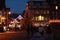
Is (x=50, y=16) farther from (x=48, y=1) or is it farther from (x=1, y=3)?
(x=1, y=3)

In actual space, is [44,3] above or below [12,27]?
above

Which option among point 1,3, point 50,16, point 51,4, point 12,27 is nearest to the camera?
point 12,27

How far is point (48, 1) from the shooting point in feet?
384

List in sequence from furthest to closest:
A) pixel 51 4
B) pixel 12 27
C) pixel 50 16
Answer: pixel 51 4, pixel 50 16, pixel 12 27

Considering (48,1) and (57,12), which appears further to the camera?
(48,1)

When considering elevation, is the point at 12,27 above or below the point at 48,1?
below

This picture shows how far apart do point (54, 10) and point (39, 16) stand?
23.2 ft

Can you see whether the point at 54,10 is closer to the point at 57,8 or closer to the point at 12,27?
the point at 57,8

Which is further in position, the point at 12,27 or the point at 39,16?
the point at 39,16

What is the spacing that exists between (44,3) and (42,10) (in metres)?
6.20

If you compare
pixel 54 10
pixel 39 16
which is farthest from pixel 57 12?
pixel 39 16

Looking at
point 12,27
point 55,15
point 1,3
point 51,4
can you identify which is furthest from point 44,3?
point 12,27

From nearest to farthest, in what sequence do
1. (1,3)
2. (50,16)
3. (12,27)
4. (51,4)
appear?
1. (12,27)
2. (1,3)
3. (50,16)
4. (51,4)

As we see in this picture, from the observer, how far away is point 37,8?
108750 mm
